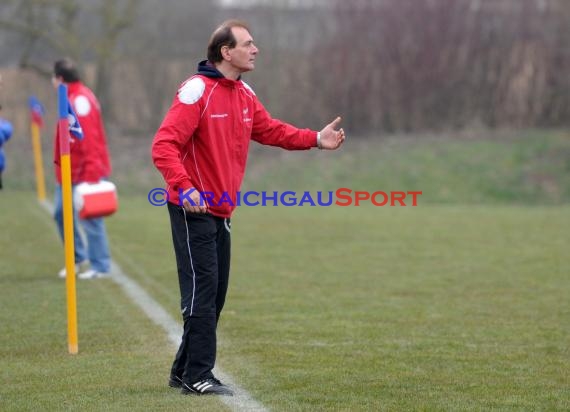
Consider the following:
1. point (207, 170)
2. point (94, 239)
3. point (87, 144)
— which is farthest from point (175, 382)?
point (94, 239)

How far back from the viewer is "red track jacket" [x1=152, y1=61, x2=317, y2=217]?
5.63 metres

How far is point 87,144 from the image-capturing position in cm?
1021

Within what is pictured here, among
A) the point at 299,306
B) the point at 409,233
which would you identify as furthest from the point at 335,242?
the point at 299,306

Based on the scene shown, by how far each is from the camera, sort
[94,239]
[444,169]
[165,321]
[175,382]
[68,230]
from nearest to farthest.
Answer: [175,382], [68,230], [165,321], [94,239], [444,169]

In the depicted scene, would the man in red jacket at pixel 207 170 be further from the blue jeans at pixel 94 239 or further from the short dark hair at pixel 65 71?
the blue jeans at pixel 94 239

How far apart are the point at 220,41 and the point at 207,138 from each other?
544 millimetres

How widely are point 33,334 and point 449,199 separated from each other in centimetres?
1581

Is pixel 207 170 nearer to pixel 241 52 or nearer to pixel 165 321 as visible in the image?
pixel 241 52

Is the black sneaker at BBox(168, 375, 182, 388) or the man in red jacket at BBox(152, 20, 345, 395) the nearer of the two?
the man in red jacket at BBox(152, 20, 345, 395)

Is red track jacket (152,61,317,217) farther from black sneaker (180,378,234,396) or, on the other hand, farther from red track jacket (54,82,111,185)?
red track jacket (54,82,111,185)

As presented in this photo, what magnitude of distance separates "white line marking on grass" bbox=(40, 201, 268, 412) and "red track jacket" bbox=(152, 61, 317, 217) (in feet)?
3.34

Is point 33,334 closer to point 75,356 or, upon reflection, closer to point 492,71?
point 75,356

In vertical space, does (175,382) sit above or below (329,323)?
above

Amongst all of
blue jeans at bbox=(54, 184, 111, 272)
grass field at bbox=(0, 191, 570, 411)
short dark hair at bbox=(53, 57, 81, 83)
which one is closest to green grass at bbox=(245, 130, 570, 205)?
grass field at bbox=(0, 191, 570, 411)
